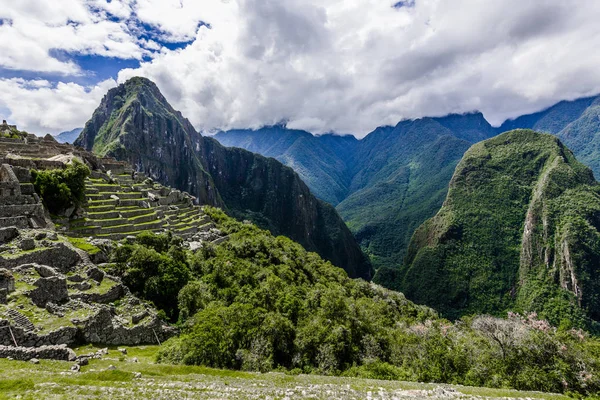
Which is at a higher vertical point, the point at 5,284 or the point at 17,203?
the point at 17,203

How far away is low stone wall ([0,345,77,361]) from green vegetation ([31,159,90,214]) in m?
30.1

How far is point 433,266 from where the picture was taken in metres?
183

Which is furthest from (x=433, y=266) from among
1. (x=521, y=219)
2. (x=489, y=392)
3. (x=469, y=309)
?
(x=489, y=392)

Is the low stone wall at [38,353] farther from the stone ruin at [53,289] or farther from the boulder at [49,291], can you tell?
the boulder at [49,291]

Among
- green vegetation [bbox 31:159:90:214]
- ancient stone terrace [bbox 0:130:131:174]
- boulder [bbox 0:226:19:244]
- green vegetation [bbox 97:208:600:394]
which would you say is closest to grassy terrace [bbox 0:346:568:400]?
green vegetation [bbox 97:208:600:394]

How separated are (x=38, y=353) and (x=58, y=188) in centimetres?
3071

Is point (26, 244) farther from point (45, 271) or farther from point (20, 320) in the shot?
point (20, 320)

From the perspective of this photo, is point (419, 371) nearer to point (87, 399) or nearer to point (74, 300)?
point (87, 399)

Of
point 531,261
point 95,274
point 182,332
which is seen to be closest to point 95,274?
point 95,274

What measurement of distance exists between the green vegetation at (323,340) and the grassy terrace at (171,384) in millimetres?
3096

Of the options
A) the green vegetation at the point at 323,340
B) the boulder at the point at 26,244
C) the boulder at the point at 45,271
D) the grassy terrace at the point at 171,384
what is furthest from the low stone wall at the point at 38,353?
the boulder at the point at 26,244

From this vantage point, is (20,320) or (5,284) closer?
(20,320)

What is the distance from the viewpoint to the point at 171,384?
15.9 m

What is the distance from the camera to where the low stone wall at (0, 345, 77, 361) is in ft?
51.4
